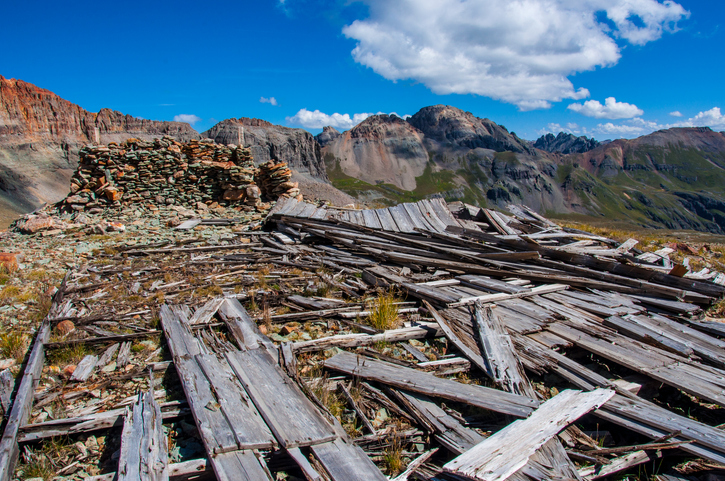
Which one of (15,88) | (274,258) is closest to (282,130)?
(15,88)

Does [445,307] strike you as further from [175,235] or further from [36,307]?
[175,235]

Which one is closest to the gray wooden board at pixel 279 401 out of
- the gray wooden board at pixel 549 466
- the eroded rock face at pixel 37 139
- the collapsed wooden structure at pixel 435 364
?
the collapsed wooden structure at pixel 435 364

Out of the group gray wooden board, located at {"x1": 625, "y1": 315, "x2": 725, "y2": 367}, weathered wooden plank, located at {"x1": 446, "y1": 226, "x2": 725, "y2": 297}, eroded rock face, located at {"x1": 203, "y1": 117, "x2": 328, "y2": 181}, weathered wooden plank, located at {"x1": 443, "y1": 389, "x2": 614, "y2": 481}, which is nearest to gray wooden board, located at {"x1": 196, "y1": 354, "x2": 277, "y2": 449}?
weathered wooden plank, located at {"x1": 443, "y1": 389, "x2": 614, "y2": 481}

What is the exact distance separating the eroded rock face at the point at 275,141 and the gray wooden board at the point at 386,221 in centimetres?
10927

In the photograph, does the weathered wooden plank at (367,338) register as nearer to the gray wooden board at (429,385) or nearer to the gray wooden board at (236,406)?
the gray wooden board at (429,385)

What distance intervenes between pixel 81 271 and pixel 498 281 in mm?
8651

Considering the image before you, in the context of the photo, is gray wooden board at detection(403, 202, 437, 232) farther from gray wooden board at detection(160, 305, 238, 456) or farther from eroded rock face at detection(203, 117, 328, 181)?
eroded rock face at detection(203, 117, 328, 181)

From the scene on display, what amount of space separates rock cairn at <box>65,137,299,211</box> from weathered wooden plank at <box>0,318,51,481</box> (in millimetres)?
11245

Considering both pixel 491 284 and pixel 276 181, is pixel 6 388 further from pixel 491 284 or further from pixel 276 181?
pixel 276 181

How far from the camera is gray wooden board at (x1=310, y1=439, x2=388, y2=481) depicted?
8.53 feet

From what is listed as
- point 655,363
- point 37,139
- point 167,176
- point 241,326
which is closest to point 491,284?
point 655,363

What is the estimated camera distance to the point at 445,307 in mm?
5664

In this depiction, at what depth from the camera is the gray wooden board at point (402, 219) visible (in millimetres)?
10343

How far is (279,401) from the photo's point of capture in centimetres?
336
